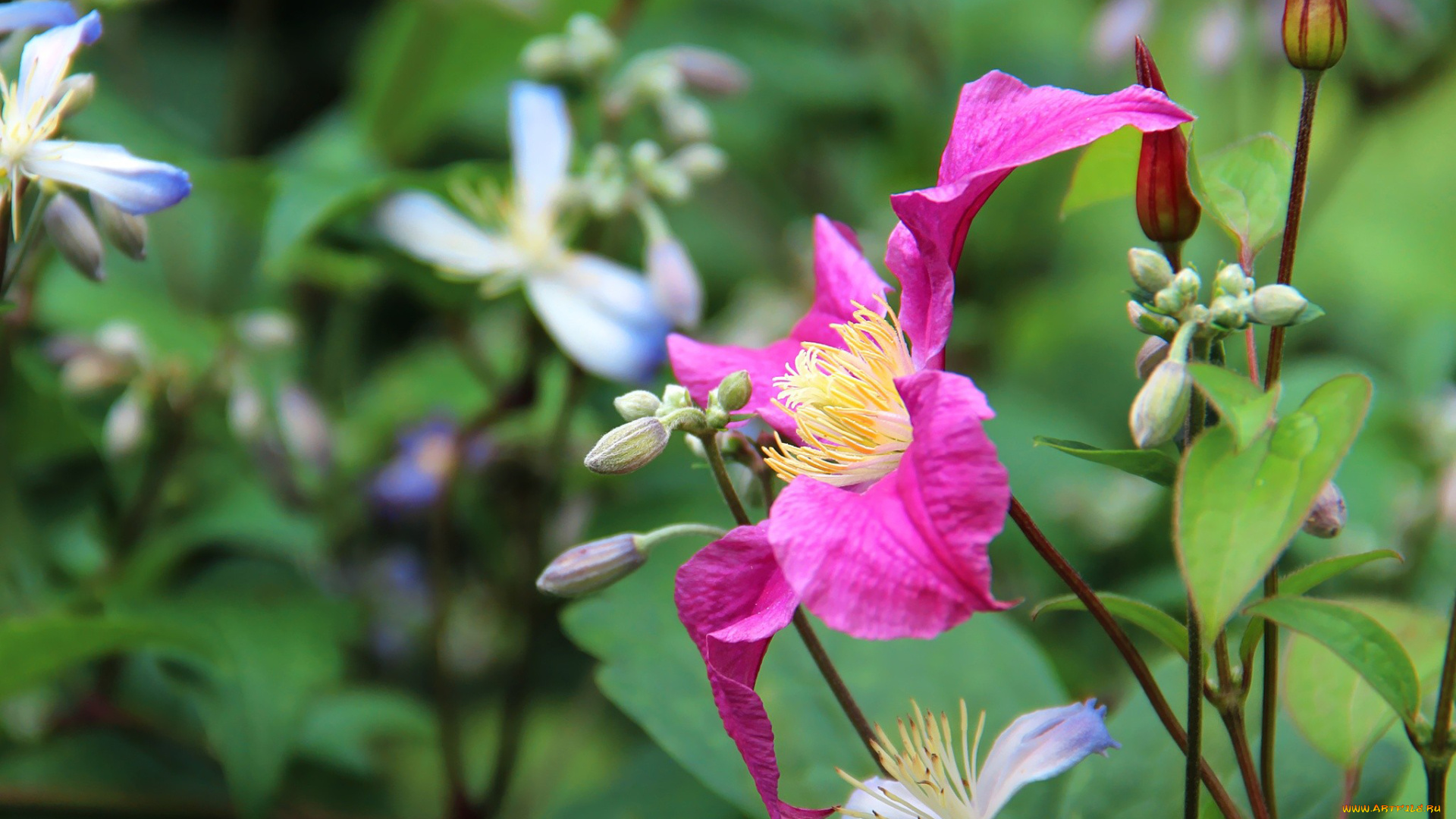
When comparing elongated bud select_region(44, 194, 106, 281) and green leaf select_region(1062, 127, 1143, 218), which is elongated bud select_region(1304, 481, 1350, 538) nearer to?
green leaf select_region(1062, 127, 1143, 218)

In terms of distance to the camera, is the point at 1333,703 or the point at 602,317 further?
the point at 602,317

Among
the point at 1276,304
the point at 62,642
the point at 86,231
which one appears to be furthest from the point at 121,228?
the point at 1276,304

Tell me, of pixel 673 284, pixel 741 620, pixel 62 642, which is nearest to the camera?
pixel 741 620

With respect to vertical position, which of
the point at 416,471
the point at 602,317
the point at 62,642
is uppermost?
the point at 602,317

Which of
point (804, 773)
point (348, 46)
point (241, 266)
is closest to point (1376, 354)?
point (804, 773)

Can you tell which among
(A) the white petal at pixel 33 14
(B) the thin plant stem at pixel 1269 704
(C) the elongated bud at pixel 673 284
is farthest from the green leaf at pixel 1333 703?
(A) the white petal at pixel 33 14

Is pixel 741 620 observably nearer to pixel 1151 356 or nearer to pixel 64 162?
pixel 1151 356
